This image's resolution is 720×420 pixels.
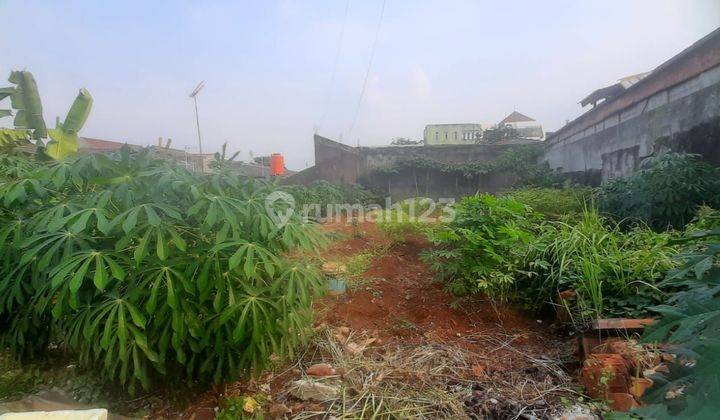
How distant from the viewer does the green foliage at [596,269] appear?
2387mm

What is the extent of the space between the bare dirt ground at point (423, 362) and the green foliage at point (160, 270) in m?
0.37

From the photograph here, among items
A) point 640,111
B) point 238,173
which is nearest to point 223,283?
point 238,173

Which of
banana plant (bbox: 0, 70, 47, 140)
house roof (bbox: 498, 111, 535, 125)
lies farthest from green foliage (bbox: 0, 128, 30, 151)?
house roof (bbox: 498, 111, 535, 125)

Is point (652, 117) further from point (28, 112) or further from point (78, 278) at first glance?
point (28, 112)

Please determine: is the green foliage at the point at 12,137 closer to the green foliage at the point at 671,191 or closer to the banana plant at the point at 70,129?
the banana plant at the point at 70,129

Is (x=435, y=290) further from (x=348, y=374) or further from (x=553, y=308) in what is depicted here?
(x=348, y=374)

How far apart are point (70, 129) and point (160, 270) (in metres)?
4.01

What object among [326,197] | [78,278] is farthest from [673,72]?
[78,278]

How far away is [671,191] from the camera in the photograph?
3496mm

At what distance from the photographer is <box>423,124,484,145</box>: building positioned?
13.3m

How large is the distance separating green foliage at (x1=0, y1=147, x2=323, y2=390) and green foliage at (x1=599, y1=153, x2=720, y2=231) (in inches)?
132

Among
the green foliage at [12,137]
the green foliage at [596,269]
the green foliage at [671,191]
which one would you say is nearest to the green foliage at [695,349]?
the green foliage at [596,269]

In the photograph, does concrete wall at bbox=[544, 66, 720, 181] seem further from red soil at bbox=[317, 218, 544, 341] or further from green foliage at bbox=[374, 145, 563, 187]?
red soil at bbox=[317, 218, 544, 341]

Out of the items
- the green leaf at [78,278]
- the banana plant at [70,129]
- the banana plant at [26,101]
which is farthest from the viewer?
the banana plant at [26,101]
